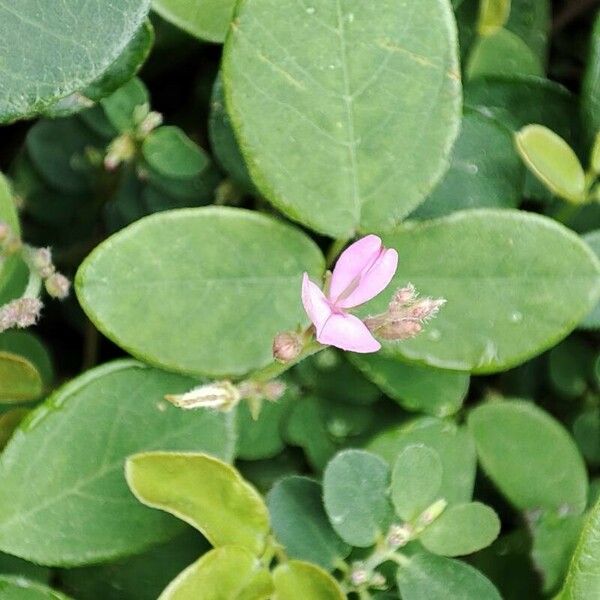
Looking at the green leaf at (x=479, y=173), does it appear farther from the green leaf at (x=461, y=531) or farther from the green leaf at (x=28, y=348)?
the green leaf at (x=28, y=348)

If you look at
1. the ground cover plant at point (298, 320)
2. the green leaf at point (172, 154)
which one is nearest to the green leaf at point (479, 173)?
the ground cover plant at point (298, 320)

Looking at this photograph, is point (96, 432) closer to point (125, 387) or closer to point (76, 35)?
point (125, 387)

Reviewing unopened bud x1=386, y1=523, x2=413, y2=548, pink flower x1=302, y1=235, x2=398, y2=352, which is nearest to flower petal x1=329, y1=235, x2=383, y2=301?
pink flower x1=302, y1=235, x2=398, y2=352

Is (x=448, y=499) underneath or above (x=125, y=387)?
underneath

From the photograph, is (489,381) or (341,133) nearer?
(341,133)

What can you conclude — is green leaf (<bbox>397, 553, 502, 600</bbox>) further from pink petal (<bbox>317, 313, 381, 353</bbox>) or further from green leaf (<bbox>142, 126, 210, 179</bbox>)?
green leaf (<bbox>142, 126, 210, 179</bbox>)

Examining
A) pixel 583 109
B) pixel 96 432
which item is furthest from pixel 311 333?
pixel 583 109
